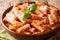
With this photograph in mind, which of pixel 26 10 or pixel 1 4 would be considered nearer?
pixel 26 10

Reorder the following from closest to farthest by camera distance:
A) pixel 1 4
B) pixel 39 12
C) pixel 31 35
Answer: pixel 31 35 → pixel 39 12 → pixel 1 4

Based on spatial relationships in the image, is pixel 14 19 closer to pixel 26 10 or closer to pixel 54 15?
pixel 26 10

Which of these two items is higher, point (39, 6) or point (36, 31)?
point (39, 6)

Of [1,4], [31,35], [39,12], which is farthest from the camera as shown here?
[1,4]

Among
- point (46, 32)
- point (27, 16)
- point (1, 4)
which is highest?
point (1, 4)

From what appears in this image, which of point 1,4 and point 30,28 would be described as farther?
point 1,4

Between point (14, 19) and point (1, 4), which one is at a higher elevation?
point (1, 4)

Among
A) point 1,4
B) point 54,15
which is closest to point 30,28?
point 54,15

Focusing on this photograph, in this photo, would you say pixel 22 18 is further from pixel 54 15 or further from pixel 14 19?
pixel 54 15

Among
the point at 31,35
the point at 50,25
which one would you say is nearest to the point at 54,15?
the point at 50,25
